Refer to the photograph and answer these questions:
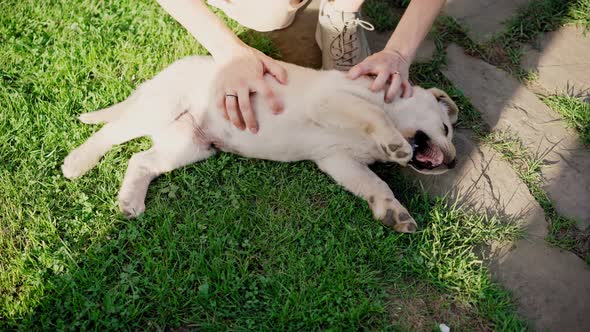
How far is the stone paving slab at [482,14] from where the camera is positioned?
3.65 metres

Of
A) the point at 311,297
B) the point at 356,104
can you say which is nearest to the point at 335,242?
the point at 311,297

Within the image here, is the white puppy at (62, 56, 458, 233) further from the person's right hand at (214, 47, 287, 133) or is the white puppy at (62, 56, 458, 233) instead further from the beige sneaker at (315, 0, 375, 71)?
the beige sneaker at (315, 0, 375, 71)

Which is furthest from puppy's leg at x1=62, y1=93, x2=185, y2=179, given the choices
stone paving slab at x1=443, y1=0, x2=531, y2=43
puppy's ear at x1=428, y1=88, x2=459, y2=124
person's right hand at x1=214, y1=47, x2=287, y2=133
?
stone paving slab at x1=443, y1=0, x2=531, y2=43

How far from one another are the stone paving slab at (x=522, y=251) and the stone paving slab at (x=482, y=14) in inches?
37.4

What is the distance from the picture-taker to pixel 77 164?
2596mm

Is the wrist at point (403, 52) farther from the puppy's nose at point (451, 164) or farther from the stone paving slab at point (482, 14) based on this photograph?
the stone paving slab at point (482, 14)

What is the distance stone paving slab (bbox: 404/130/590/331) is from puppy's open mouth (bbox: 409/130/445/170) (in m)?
0.16

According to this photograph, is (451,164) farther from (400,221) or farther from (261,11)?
(261,11)

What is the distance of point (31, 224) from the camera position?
239 centimetres

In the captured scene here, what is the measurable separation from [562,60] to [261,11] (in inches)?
79.1

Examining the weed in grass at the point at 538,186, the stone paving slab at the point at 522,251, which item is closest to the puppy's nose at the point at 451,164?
the stone paving slab at the point at 522,251

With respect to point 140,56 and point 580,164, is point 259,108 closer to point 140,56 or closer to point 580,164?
point 140,56

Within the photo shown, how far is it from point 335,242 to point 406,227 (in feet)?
1.12

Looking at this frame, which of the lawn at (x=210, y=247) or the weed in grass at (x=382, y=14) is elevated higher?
the weed in grass at (x=382, y=14)
